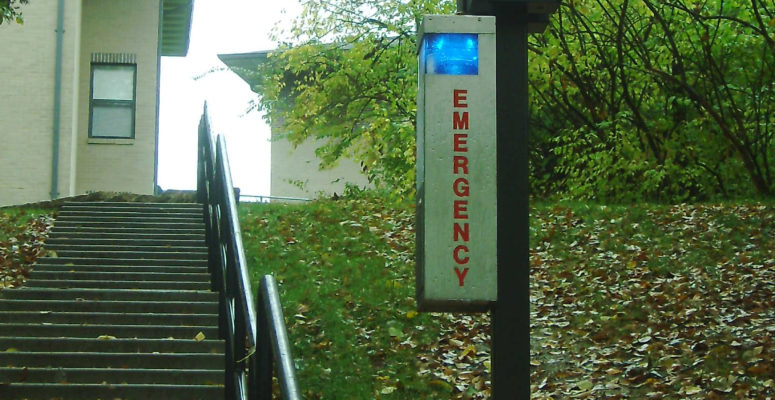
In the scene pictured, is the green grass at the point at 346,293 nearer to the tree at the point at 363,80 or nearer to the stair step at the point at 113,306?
the stair step at the point at 113,306

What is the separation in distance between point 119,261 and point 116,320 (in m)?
2.04

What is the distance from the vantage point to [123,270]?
408 inches

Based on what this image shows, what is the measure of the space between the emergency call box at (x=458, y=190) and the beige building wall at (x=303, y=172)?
2530cm

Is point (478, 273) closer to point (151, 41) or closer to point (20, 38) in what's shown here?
point (20, 38)

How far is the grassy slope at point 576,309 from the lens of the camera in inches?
325

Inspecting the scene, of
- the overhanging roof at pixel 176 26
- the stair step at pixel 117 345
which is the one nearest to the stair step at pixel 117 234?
the stair step at pixel 117 345

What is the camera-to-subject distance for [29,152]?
18.4 metres

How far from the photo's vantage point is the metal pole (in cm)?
428

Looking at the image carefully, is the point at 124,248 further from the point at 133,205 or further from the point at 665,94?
the point at 665,94

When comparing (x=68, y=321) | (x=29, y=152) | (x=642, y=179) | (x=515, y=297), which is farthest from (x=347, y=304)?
(x=29, y=152)

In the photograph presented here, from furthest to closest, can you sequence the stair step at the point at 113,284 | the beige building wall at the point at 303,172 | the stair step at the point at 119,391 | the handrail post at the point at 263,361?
the beige building wall at the point at 303,172 → the stair step at the point at 113,284 → the stair step at the point at 119,391 → the handrail post at the point at 263,361

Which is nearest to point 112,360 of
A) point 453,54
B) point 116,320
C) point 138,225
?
point 116,320

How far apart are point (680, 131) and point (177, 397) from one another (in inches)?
441

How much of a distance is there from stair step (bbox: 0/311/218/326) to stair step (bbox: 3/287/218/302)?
0.52m
